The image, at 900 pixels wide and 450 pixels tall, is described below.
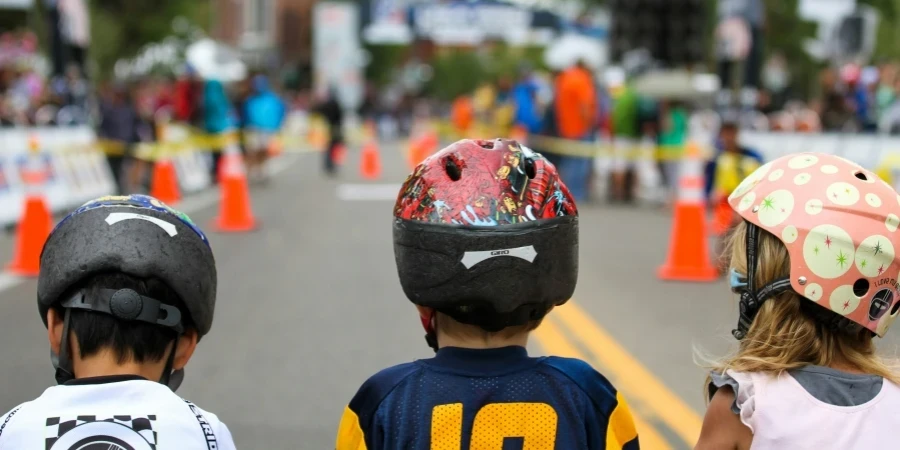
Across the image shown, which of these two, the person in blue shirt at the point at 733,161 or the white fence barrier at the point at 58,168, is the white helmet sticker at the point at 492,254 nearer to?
the person in blue shirt at the point at 733,161

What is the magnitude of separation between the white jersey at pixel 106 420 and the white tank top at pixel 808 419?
4.06ft

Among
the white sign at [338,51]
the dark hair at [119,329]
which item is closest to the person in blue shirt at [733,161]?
the dark hair at [119,329]

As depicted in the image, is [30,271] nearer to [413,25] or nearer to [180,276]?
[180,276]

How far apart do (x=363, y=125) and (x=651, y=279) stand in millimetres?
54684

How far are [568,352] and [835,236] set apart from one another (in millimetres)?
4674

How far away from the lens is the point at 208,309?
9.11 feet

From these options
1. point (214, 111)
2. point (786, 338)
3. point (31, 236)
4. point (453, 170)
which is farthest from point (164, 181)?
point (786, 338)

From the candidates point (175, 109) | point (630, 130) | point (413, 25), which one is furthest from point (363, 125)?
point (630, 130)

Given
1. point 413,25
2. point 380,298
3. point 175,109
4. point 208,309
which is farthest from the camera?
point 413,25

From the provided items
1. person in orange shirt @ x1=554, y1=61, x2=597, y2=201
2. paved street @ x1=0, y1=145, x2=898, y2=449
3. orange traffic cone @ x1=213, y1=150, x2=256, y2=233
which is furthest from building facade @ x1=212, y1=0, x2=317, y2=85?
paved street @ x1=0, y1=145, x2=898, y2=449

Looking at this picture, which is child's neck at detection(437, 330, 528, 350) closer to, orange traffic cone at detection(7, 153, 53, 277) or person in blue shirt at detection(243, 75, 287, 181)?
orange traffic cone at detection(7, 153, 53, 277)

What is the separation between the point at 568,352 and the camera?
7234mm

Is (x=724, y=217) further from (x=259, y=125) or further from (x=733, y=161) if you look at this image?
(x=259, y=125)

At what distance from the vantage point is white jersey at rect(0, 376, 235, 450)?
7.82 feet
